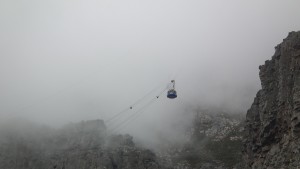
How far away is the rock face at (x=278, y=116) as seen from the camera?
3270 inches

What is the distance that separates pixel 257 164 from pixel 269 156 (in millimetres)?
6432

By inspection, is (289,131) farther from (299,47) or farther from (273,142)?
(299,47)

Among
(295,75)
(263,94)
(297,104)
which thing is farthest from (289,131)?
(263,94)

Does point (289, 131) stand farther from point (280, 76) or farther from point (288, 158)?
point (280, 76)

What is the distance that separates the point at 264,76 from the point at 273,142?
68.2 feet

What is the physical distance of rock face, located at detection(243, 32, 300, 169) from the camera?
273 ft

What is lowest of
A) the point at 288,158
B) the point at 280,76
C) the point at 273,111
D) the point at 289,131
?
the point at 288,158

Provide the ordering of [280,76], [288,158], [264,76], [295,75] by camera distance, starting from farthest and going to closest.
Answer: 1. [264,76]
2. [280,76]
3. [295,75]
4. [288,158]

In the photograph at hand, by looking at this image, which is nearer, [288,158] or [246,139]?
[288,158]

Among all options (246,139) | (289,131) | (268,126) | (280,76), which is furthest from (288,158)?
(246,139)

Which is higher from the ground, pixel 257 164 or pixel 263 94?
pixel 263 94

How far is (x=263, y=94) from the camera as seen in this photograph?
104 metres

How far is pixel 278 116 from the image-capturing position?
93312 mm

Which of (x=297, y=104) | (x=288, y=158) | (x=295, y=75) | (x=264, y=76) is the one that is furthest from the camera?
(x=264, y=76)
